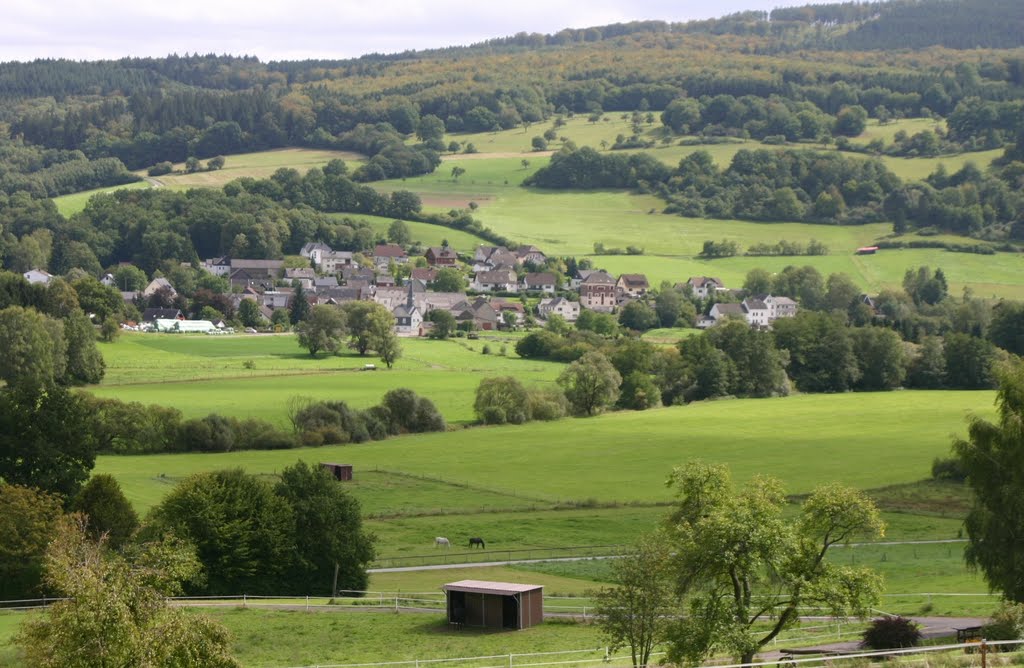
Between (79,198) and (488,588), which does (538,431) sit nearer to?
(488,588)

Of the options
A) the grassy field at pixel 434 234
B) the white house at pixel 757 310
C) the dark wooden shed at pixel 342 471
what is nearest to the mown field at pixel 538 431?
the dark wooden shed at pixel 342 471

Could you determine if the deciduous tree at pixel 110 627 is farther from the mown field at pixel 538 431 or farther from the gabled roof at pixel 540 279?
the gabled roof at pixel 540 279

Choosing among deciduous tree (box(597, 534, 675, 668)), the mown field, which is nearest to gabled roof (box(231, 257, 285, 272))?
the mown field

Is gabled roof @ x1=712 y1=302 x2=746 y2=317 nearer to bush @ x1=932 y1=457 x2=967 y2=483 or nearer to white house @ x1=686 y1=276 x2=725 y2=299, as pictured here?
white house @ x1=686 y1=276 x2=725 y2=299

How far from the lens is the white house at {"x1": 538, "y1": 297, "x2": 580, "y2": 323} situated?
5472 inches

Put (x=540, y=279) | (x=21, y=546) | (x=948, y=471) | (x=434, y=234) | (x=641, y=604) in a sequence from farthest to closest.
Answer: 1. (x=434, y=234)
2. (x=540, y=279)
3. (x=948, y=471)
4. (x=21, y=546)
5. (x=641, y=604)

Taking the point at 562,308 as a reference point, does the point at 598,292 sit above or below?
above

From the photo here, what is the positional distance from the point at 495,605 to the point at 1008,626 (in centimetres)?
1394

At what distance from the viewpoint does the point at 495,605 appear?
1462 inches

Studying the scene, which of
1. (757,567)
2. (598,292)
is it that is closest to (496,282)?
(598,292)

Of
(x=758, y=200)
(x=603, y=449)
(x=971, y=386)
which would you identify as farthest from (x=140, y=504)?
(x=758, y=200)

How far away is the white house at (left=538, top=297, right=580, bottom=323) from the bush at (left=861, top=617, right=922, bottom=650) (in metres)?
108

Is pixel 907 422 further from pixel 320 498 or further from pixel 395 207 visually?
pixel 395 207

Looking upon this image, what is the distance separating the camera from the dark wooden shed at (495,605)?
121 ft
